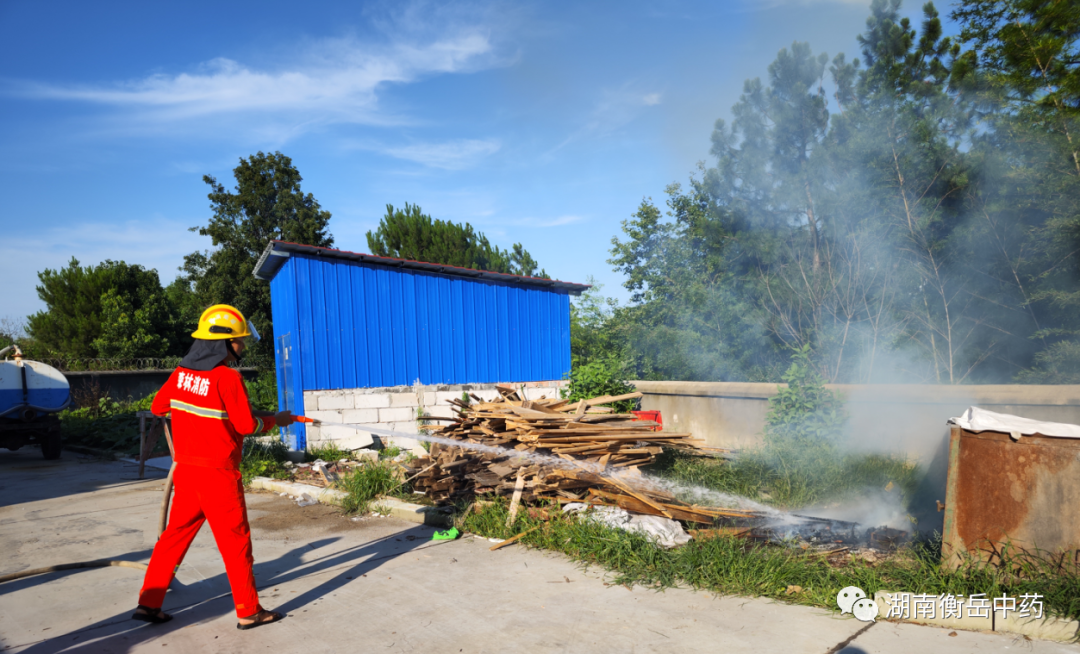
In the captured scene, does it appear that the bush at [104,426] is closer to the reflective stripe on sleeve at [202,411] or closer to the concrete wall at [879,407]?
the reflective stripe on sleeve at [202,411]

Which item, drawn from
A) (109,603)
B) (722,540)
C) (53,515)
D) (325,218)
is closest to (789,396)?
(722,540)

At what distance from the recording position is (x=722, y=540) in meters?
4.75

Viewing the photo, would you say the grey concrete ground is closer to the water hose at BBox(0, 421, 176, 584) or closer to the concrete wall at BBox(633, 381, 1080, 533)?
the water hose at BBox(0, 421, 176, 584)

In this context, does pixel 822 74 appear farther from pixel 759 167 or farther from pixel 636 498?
pixel 636 498

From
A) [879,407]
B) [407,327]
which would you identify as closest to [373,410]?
[407,327]

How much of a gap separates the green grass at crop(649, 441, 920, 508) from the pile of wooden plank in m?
0.60

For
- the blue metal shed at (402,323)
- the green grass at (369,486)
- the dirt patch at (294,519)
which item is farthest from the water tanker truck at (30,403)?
the green grass at (369,486)

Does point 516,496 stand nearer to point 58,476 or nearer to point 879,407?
point 879,407

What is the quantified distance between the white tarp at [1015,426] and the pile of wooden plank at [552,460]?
191 centimetres

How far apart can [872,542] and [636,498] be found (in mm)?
1952

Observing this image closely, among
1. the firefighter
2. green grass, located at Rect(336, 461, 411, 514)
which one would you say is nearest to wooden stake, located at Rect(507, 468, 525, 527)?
green grass, located at Rect(336, 461, 411, 514)

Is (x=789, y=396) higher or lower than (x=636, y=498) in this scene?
higher

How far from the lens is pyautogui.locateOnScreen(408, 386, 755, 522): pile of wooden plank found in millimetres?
5594

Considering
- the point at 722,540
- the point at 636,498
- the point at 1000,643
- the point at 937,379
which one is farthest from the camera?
the point at 937,379
